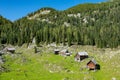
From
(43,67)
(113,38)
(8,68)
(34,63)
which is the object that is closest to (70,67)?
(43,67)

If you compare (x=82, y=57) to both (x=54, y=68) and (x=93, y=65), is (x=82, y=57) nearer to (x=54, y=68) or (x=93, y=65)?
(x=93, y=65)

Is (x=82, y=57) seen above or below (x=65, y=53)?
below

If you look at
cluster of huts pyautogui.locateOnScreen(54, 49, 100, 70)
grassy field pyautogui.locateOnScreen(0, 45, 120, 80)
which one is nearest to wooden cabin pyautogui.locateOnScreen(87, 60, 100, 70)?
cluster of huts pyautogui.locateOnScreen(54, 49, 100, 70)

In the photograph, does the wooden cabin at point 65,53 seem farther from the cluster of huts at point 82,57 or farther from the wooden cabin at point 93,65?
the wooden cabin at point 93,65

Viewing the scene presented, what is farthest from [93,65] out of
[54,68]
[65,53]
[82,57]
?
[65,53]

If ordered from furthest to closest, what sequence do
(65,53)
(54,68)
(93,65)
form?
(65,53) < (54,68) < (93,65)

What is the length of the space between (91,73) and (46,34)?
91.7 metres

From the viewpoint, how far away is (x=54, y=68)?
123 m

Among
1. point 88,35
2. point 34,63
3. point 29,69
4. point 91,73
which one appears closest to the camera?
point 91,73

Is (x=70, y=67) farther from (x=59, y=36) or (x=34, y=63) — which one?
(x=59, y=36)

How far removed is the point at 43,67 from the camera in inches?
4946

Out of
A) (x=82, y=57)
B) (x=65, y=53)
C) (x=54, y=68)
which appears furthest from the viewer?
(x=65, y=53)

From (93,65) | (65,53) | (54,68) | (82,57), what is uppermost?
(65,53)

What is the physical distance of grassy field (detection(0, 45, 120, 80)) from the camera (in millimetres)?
104438
